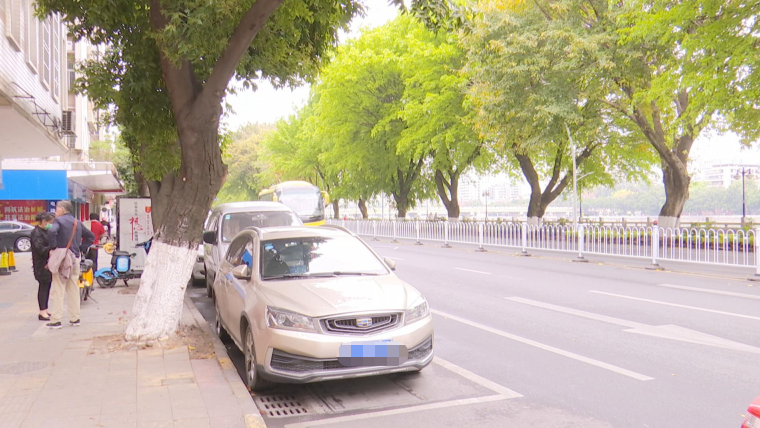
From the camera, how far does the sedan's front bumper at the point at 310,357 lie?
527cm

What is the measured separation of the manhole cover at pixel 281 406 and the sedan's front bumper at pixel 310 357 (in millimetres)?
253

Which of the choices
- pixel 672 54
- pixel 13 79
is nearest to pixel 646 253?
pixel 672 54

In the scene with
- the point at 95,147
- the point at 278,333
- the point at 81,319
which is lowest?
the point at 81,319

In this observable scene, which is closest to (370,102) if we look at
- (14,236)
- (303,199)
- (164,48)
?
(303,199)

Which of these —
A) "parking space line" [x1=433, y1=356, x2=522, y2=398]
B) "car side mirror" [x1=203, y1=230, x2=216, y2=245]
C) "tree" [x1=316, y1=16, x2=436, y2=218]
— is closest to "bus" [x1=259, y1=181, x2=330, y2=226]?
"tree" [x1=316, y1=16, x2=436, y2=218]

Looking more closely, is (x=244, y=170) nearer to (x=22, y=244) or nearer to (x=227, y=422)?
(x=22, y=244)

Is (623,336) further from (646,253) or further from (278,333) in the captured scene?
(646,253)

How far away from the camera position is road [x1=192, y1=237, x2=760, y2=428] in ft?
16.6

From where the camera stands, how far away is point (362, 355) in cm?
534

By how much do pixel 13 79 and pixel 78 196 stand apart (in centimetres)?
2151

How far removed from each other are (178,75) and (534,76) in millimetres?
18533

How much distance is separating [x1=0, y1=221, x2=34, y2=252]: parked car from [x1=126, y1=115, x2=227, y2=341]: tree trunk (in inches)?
845

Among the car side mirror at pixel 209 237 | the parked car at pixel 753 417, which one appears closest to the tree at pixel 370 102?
the car side mirror at pixel 209 237

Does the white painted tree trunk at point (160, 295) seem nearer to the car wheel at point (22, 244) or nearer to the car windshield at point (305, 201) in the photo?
the car wheel at point (22, 244)
